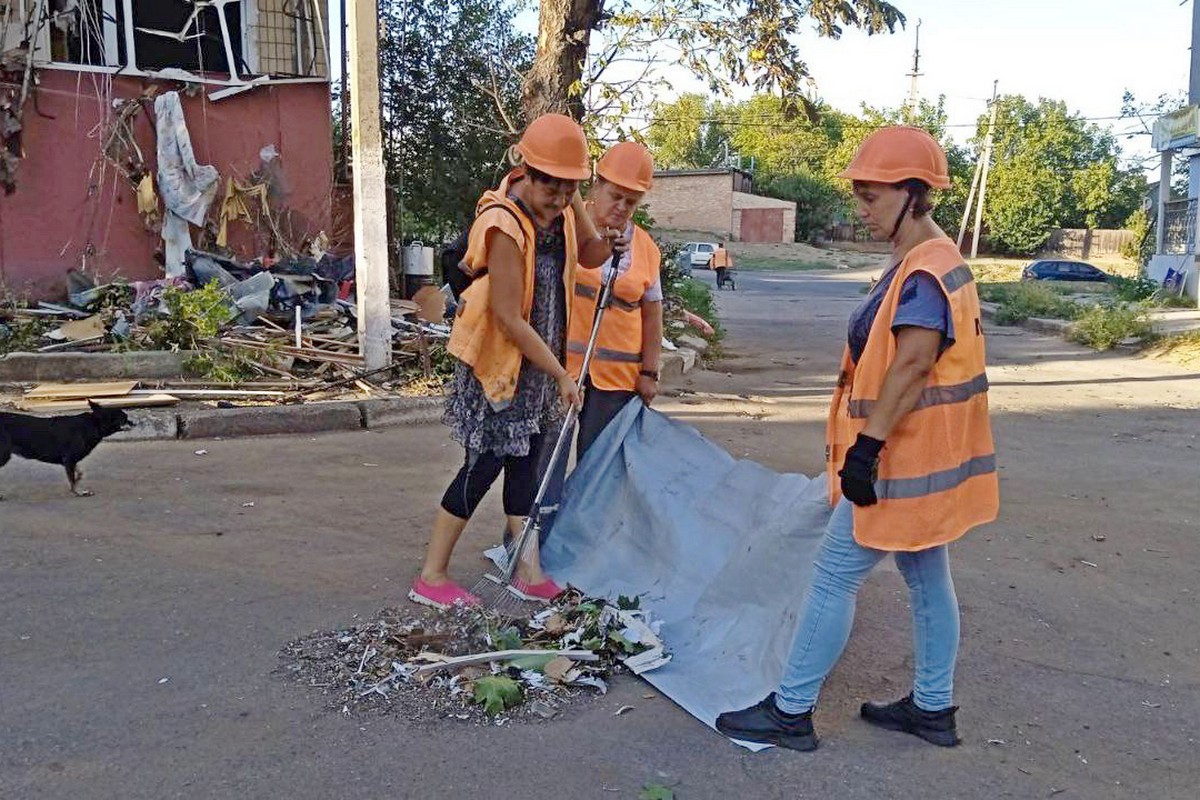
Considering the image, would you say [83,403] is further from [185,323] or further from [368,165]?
[368,165]

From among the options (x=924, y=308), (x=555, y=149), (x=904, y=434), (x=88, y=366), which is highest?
(x=555, y=149)

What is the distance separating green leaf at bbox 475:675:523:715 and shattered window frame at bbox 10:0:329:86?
375 inches

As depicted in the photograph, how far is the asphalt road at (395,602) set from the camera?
9.50ft

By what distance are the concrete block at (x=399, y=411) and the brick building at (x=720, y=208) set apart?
2123 inches

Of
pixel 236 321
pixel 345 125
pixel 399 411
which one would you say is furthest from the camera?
pixel 345 125

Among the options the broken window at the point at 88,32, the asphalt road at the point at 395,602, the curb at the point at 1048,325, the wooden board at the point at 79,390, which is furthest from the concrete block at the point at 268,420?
the curb at the point at 1048,325

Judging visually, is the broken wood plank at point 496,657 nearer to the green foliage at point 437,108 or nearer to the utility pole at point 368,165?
the utility pole at point 368,165

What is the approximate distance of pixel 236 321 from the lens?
29.9ft

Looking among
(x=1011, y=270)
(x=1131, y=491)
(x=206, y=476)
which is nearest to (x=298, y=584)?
(x=206, y=476)

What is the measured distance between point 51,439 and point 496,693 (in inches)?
138

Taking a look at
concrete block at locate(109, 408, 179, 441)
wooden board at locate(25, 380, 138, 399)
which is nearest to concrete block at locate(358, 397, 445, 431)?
concrete block at locate(109, 408, 179, 441)

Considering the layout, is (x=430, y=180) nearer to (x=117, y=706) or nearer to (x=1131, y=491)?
(x=1131, y=491)

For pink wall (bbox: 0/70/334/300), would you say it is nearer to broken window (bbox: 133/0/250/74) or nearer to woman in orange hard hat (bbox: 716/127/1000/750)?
broken window (bbox: 133/0/250/74)

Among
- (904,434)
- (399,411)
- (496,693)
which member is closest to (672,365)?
(399,411)
